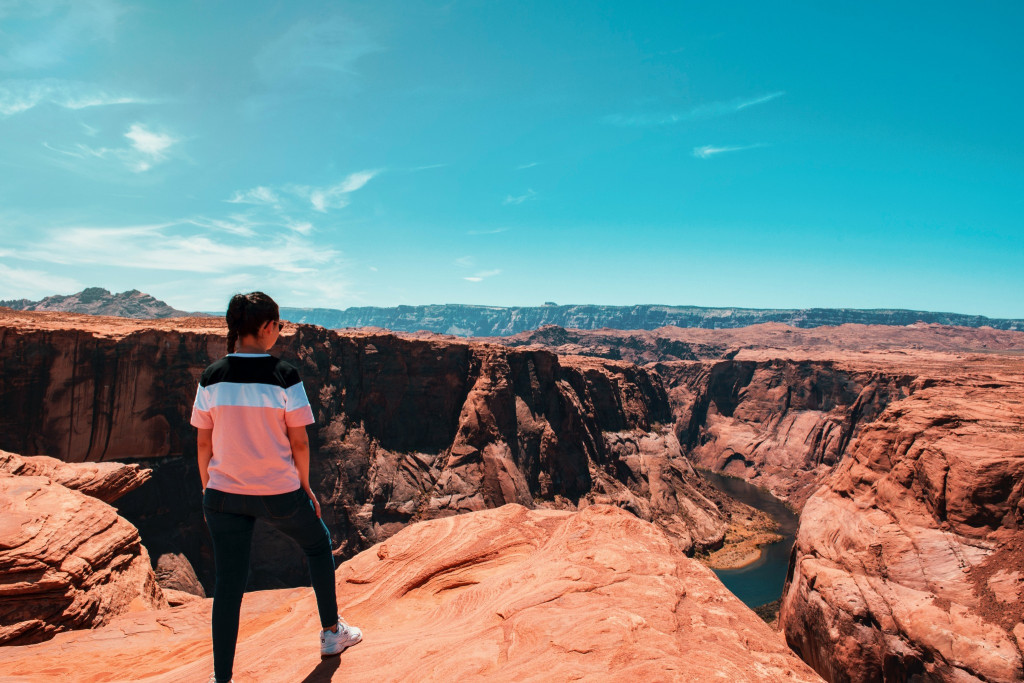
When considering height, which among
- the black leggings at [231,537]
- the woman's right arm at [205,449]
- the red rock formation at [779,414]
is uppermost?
the woman's right arm at [205,449]

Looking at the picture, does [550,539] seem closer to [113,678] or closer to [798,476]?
[113,678]

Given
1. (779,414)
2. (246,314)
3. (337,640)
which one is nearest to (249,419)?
(246,314)

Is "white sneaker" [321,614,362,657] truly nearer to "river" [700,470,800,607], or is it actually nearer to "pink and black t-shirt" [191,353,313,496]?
"pink and black t-shirt" [191,353,313,496]

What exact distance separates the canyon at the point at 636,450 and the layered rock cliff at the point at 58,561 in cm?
609

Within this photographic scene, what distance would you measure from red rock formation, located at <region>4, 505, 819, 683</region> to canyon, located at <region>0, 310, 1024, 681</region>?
61.2 inches

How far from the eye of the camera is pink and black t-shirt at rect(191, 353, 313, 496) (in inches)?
180

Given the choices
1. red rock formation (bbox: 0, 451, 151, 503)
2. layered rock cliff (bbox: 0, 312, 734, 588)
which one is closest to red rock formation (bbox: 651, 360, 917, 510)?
layered rock cliff (bbox: 0, 312, 734, 588)

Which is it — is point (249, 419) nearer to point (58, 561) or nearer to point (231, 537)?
point (231, 537)

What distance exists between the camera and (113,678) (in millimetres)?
6109

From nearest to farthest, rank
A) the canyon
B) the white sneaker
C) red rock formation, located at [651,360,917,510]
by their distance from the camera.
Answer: the white sneaker, the canyon, red rock formation, located at [651,360,917,510]

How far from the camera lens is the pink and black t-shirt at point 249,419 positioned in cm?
458

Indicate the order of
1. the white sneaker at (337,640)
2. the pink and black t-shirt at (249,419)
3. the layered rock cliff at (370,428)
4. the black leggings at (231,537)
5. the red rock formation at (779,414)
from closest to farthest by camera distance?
1. the pink and black t-shirt at (249,419)
2. the black leggings at (231,537)
3. the white sneaker at (337,640)
4. the layered rock cliff at (370,428)
5. the red rock formation at (779,414)

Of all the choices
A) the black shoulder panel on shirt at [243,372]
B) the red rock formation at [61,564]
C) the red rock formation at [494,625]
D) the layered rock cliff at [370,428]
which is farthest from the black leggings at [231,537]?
the layered rock cliff at [370,428]

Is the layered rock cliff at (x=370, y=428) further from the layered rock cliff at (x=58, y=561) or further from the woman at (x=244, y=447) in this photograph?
the woman at (x=244, y=447)
